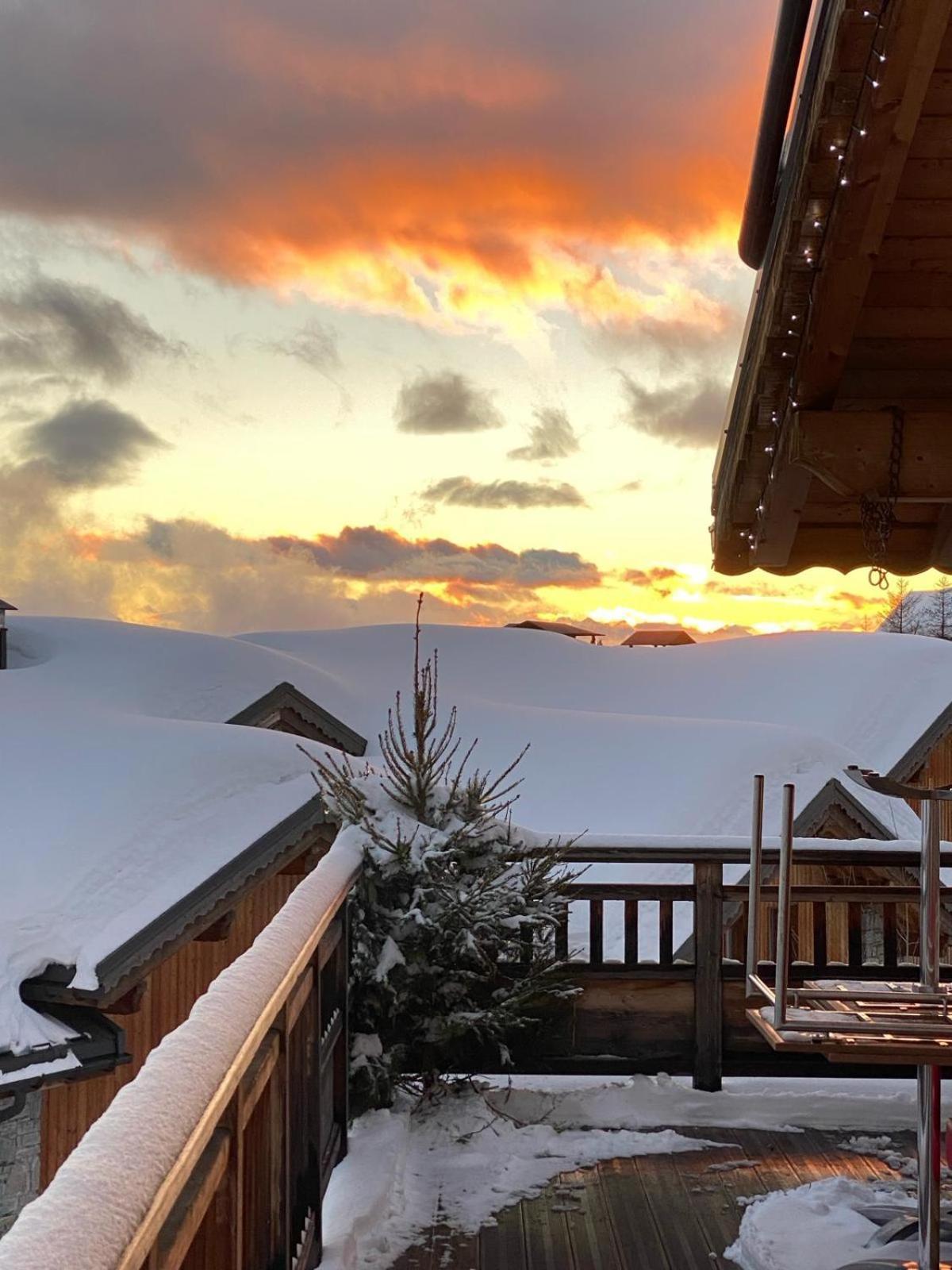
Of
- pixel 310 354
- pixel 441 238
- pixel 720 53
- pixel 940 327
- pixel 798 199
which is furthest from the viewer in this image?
pixel 310 354

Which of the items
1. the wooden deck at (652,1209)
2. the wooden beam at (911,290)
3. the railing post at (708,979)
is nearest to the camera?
the wooden deck at (652,1209)

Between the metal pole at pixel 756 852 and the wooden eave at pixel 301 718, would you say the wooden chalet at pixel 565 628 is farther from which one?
the metal pole at pixel 756 852

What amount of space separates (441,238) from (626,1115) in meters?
15.7

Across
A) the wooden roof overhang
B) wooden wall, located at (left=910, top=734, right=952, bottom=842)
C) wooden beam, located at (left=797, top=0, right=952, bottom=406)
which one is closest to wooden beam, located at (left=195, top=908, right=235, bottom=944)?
the wooden roof overhang

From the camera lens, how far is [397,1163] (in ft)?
12.4

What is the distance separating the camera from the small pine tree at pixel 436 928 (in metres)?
4.14

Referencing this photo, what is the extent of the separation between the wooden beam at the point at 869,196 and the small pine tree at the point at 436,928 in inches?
72.8

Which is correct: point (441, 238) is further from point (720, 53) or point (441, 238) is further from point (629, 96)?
point (720, 53)

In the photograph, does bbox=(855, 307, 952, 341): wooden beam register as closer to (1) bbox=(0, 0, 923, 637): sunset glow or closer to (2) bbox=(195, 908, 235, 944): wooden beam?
(1) bbox=(0, 0, 923, 637): sunset glow

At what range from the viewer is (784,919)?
2359 mm

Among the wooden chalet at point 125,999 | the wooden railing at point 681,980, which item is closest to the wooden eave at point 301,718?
the wooden chalet at point 125,999

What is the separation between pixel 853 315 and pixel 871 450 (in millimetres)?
455

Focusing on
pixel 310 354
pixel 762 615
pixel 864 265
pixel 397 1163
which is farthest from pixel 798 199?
pixel 762 615

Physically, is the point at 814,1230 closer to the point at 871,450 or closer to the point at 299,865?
the point at 871,450
